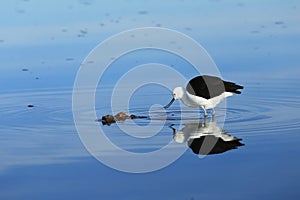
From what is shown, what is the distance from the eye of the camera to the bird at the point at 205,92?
35.2ft

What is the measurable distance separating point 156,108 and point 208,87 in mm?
853

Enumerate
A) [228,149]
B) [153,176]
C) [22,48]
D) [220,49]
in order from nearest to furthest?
[153,176]
[228,149]
[220,49]
[22,48]

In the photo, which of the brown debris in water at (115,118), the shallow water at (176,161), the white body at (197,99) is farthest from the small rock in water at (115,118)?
the white body at (197,99)

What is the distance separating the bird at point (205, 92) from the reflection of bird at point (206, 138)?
0.67 meters

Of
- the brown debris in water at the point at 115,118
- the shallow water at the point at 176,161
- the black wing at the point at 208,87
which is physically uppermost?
the black wing at the point at 208,87

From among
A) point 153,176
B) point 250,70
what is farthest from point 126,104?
point 153,176

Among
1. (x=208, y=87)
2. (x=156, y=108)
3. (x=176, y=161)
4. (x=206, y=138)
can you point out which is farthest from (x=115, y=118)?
(x=176, y=161)

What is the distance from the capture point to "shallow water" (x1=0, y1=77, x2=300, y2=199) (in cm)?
706

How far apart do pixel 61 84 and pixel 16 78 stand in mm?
1129

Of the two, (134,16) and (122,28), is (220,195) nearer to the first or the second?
(122,28)

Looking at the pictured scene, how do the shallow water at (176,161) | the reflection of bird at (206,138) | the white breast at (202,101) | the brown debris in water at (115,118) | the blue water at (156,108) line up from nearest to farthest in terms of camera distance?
the shallow water at (176,161) < the blue water at (156,108) < the reflection of bird at (206,138) < the brown debris in water at (115,118) < the white breast at (202,101)

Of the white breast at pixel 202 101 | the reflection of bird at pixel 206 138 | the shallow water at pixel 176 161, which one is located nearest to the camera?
the shallow water at pixel 176 161

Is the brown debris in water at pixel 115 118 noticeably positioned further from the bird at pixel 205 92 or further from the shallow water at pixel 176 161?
the bird at pixel 205 92

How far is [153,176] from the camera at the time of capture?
24.8 ft
